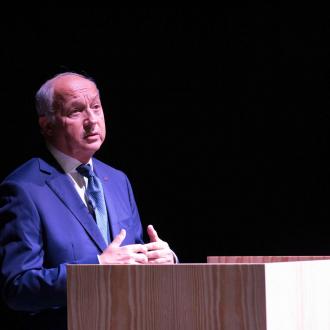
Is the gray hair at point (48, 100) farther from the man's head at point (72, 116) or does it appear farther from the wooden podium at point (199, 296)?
the wooden podium at point (199, 296)

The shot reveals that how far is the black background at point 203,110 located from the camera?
3717 mm

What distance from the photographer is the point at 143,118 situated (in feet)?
12.9

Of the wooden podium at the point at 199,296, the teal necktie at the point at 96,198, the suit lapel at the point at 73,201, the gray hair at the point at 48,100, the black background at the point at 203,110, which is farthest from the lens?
the black background at the point at 203,110

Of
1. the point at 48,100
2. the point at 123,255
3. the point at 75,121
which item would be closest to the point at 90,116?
the point at 75,121

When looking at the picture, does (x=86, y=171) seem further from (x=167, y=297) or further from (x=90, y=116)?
(x=167, y=297)

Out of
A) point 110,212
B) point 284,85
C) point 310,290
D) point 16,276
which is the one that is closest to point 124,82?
point 284,85

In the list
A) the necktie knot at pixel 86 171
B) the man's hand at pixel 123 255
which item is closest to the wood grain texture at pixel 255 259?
the man's hand at pixel 123 255

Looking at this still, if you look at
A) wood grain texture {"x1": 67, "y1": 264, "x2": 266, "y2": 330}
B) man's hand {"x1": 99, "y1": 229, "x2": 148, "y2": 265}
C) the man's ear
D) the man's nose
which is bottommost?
wood grain texture {"x1": 67, "y1": 264, "x2": 266, "y2": 330}

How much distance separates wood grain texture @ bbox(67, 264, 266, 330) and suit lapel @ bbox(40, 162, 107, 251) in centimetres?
69

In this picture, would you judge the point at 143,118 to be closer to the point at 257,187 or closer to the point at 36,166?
the point at 257,187

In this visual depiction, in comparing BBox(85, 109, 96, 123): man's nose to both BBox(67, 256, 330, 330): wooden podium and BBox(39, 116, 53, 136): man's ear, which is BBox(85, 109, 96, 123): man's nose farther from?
BBox(67, 256, 330, 330): wooden podium

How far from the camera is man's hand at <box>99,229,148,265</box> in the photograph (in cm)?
233

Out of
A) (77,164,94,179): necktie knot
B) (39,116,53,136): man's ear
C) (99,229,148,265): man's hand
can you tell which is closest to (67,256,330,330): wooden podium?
(99,229,148,265): man's hand

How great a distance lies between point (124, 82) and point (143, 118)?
191 mm
